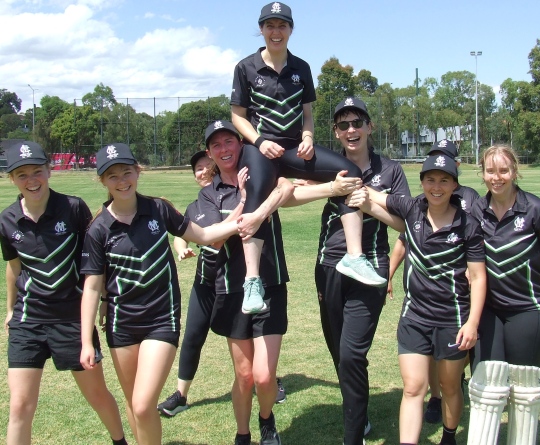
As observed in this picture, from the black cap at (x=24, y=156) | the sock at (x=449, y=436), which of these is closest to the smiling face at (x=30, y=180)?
the black cap at (x=24, y=156)

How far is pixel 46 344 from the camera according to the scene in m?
4.02

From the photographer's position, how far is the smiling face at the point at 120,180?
392 cm

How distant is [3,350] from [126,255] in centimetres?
378

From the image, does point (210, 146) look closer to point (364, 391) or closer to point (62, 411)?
point (364, 391)

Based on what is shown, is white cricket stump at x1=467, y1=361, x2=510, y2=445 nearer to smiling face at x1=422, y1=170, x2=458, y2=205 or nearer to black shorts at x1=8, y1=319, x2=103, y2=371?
smiling face at x1=422, y1=170, x2=458, y2=205

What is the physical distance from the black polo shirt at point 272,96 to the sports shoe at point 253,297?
118 cm

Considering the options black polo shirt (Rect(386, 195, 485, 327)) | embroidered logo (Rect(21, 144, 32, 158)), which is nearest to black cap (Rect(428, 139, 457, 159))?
black polo shirt (Rect(386, 195, 485, 327))

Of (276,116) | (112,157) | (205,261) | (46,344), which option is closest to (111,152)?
(112,157)

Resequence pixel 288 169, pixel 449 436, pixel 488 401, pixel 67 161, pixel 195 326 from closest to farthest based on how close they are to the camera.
Answer: 1. pixel 488 401
2. pixel 449 436
3. pixel 288 169
4. pixel 195 326
5. pixel 67 161

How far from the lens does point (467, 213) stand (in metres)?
4.10

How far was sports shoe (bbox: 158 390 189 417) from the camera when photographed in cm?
529

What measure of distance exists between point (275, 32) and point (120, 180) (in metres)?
1.71

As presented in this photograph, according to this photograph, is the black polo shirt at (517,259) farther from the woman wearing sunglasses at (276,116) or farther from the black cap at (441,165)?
the woman wearing sunglasses at (276,116)

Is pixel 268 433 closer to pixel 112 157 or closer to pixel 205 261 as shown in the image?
pixel 205 261
